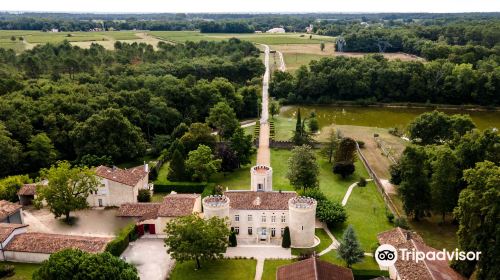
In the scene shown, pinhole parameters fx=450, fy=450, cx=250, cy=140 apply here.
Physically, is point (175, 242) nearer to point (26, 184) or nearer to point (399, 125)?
point (26, 184)

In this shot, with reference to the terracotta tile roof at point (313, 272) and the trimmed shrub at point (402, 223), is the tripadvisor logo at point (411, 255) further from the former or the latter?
the trimmed shrub at point (402, 223)

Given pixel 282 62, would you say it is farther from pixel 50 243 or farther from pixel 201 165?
pixel 50 243

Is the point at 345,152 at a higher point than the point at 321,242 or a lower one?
higher

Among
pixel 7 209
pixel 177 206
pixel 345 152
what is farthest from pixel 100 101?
pixel 345 152

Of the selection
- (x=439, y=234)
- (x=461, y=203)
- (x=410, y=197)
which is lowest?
(x=439, y=234)

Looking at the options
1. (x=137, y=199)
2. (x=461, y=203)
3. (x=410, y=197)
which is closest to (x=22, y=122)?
(x=137, y=199)

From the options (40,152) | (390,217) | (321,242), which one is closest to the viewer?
(321,242)
